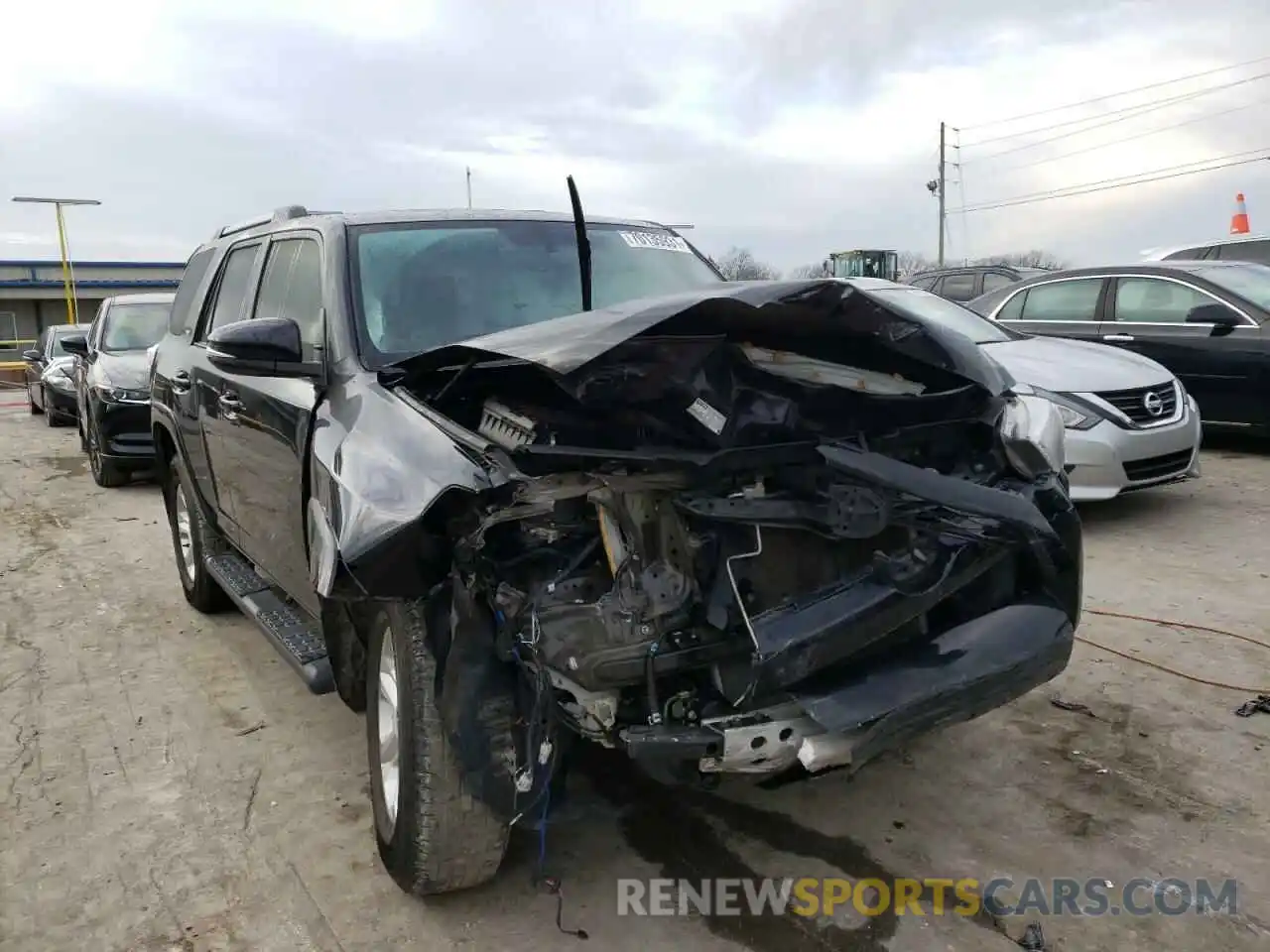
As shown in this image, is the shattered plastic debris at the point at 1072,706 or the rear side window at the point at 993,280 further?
the rear side window at the point at 993,280

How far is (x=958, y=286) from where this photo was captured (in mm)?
14156

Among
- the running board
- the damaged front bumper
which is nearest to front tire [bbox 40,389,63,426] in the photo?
the running board

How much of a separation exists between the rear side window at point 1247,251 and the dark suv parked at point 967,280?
8.84 feet

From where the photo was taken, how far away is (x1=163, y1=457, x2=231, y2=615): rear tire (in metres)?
5.06

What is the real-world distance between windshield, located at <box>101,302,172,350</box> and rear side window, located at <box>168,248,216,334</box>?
16.7 feet

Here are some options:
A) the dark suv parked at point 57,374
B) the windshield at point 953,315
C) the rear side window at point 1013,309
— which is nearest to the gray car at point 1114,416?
the windshield at point 953,315

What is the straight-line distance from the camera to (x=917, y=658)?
8.26 feet

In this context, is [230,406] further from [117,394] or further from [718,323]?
[117,394]

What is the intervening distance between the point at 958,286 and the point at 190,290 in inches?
444

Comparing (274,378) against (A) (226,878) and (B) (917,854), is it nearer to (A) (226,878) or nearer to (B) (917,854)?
(A) (226,878)

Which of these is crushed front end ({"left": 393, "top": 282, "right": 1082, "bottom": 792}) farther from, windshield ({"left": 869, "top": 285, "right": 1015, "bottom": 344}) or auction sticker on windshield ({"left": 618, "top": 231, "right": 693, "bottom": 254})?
windshield ({"left": 869, "top": 285, "right": 1015, "bottom": 344})

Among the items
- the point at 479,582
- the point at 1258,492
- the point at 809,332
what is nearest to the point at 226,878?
the point at 479,582

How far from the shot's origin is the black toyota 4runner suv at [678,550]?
2.34m

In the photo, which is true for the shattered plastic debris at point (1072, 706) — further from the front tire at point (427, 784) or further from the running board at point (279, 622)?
the running board at point (279, 622)
